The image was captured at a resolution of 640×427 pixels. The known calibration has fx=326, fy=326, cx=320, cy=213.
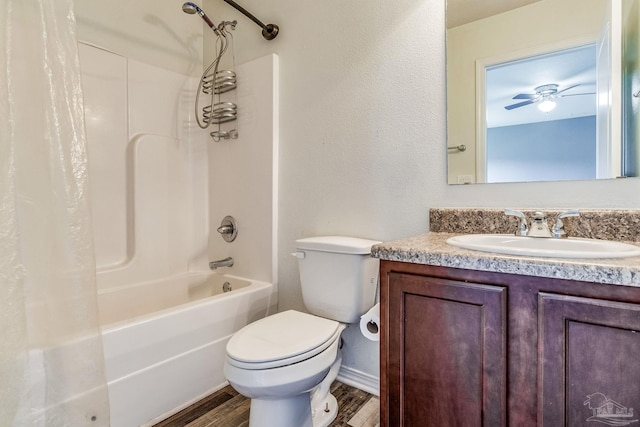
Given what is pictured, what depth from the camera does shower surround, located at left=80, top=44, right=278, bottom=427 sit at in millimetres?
1735

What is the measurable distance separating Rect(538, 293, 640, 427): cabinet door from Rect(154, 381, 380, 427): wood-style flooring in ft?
2.97

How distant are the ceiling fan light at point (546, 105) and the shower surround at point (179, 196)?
4.33 feet

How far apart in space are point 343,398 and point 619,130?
5.15 feet

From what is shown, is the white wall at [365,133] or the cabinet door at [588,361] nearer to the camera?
the cabinet door at [588,361]

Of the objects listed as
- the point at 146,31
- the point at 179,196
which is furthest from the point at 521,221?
the point at 146,31

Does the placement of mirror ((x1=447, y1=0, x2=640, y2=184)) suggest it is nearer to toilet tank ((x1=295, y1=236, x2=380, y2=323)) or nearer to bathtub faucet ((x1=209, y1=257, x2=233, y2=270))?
toilet tank ((x1=295, y1=236, x2=380, y2=323))

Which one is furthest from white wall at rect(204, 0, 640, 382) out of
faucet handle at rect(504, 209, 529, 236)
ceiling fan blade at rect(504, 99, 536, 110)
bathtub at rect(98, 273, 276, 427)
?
bathtub at rect(98, 273, 276, 427)

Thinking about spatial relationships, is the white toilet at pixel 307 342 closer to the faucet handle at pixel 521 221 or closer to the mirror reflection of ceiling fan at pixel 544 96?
the faucet handle at pixel 521 221

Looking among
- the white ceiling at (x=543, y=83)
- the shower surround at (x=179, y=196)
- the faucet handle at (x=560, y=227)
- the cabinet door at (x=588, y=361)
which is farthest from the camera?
the shower surround at (x=179, y=196)

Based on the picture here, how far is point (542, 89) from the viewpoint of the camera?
1225mm

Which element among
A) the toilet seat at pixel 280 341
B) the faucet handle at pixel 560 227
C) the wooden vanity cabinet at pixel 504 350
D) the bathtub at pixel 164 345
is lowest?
the bathtub at pixel 164 345

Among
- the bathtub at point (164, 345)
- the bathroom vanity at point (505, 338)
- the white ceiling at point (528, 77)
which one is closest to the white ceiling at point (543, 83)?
the white ceiling at point (528, 77)

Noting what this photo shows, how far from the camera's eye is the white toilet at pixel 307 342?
3.60 ft

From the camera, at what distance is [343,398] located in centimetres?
160
